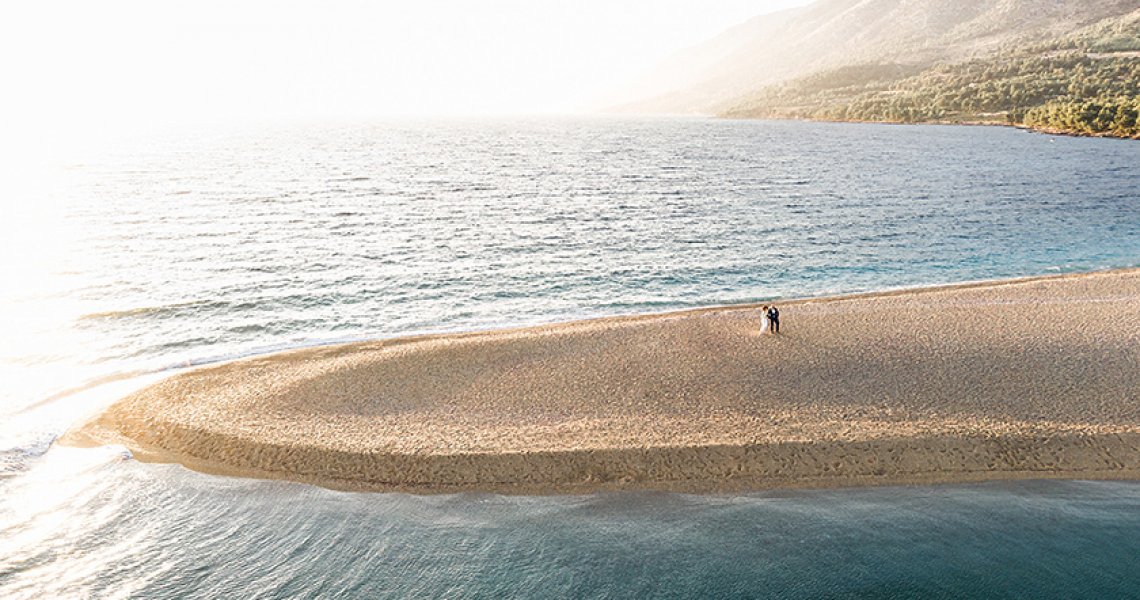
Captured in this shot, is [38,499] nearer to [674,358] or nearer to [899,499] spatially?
[674,358]

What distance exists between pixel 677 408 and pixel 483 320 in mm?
16099

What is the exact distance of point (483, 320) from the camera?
36.9 metres

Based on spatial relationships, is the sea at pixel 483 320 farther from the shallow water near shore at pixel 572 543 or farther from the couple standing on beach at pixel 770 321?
the couple standing on beach at pixel 770 321

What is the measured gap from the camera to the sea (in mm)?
16484

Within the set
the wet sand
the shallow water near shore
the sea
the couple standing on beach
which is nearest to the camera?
the shallow water near shore

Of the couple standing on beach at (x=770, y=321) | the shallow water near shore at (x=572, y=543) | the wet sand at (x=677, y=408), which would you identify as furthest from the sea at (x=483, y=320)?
the couple standing on beach at (x=770, y=321)

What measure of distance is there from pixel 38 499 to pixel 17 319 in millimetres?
22310

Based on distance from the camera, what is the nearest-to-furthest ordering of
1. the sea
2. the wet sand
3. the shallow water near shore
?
the shallow water near shore, the sea, the wet sand

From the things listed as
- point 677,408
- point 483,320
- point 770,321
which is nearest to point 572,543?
point 677,408

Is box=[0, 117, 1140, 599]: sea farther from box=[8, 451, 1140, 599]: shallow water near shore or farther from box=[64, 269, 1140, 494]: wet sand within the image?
box=[64, 269, 1140, 494]: wet sand

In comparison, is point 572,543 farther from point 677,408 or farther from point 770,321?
point 770,321

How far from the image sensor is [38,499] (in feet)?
64.6

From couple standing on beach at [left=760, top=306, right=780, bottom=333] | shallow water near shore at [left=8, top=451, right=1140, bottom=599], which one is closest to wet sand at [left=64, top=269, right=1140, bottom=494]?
couple standing on beach at [left=760, top=306, right=780, bottom=333]

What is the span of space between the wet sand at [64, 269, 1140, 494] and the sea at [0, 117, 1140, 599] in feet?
3.55
